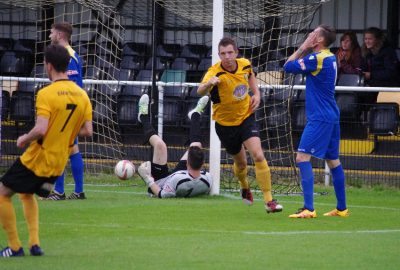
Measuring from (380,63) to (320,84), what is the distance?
6021 mm

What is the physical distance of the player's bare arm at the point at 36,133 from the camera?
32.3 ft

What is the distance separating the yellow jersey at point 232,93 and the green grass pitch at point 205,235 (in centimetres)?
115

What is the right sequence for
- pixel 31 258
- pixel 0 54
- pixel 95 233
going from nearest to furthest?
pixel 31 258
pixel 95 233
pixel 0 54

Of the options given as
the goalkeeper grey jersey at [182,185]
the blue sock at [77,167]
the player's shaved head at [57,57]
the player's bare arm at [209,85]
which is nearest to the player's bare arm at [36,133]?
the player's shaved head at [57,57]

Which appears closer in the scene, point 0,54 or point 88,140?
point 88,140

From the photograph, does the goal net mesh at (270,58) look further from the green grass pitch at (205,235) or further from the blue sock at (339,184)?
the blue sock at (339,184)

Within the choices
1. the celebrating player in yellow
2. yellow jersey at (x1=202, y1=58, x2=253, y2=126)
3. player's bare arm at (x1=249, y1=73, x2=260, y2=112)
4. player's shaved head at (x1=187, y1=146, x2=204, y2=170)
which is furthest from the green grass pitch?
player's bare arm at (x1=249, y1=73, x2=260, y2=112)

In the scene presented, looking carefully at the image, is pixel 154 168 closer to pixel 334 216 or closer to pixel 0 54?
pixel 334 216

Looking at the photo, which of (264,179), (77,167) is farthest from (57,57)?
(77,167)

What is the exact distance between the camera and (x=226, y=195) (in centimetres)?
1636

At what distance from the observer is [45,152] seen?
1005 cm

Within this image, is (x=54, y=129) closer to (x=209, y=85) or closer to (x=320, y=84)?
(x=209, y=85)

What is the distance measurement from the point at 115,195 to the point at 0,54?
809 centimetres

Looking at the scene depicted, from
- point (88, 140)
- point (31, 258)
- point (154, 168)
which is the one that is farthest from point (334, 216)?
point (88, 140)
